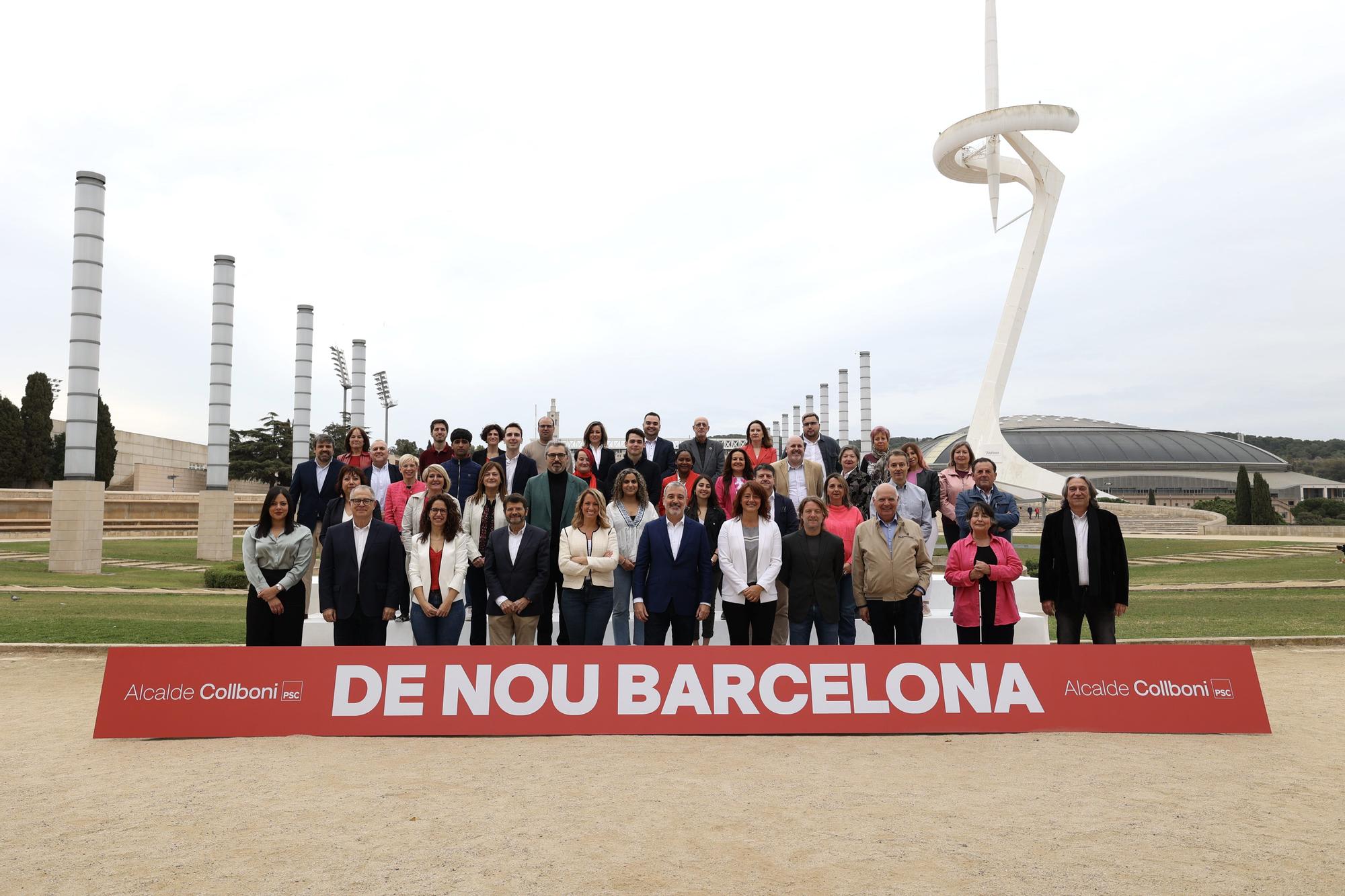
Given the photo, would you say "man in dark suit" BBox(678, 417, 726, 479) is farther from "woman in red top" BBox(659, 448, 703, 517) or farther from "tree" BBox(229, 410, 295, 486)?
"tree" BBox(229, 410, 295, 486)

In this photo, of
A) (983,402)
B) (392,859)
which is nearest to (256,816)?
(392,859)

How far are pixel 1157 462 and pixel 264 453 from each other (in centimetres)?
7356

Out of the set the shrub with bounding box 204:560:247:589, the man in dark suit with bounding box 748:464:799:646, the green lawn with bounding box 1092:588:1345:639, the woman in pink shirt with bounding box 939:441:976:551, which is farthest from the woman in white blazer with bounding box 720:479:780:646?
the shrub with bounding box 204:560:247:589

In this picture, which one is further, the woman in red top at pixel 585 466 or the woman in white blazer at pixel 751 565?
the woman in red top at pixel 585 466

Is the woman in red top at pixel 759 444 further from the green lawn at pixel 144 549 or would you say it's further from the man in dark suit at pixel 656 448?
the green lawn at pixel 144 549

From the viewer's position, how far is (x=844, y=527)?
787 cm

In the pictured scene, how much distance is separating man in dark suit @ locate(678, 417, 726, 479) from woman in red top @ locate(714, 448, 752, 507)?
63 centimetres

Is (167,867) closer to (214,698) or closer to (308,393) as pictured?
(214,698)

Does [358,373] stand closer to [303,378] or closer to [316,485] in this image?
[303,378]

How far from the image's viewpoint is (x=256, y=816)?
15.7 feet

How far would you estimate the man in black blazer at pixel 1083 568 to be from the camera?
714 centimetres

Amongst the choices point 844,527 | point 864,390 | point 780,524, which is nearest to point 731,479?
point 780,524

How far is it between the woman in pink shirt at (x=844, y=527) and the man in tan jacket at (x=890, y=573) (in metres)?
0.21

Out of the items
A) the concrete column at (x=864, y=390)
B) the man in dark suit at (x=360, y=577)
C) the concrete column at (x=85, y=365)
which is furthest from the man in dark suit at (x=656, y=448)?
the concrete column at (x=864, y=390)
